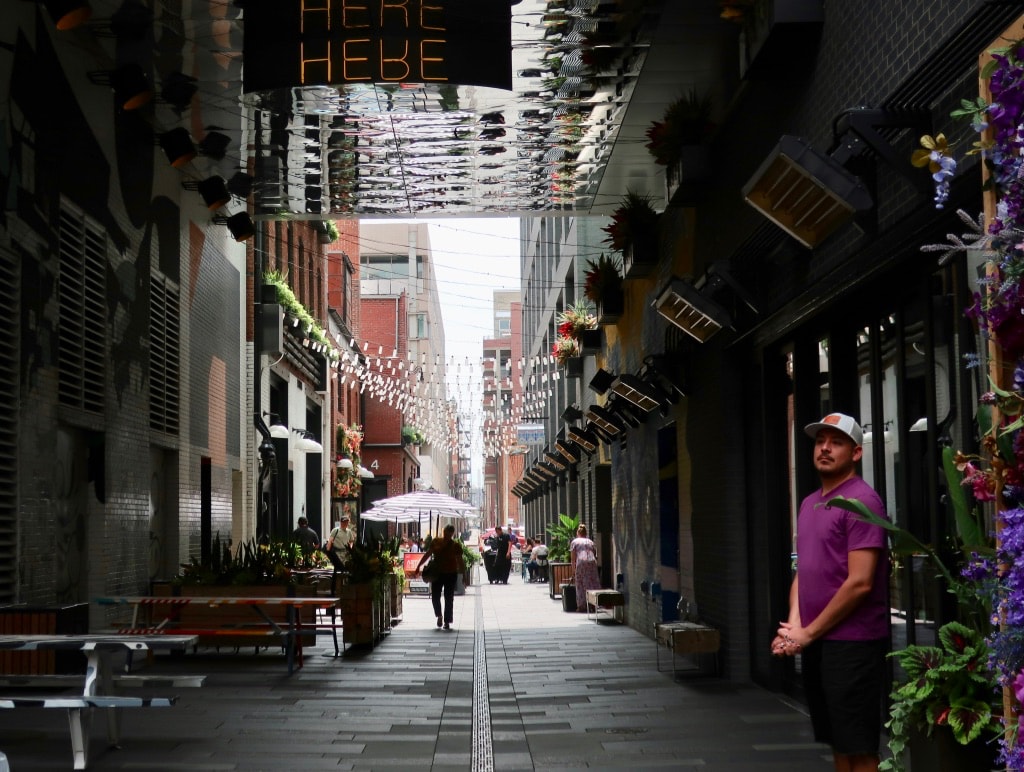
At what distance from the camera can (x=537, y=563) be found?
4109 centimetres

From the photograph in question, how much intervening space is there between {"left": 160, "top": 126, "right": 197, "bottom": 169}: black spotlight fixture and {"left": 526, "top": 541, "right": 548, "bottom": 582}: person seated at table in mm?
24261

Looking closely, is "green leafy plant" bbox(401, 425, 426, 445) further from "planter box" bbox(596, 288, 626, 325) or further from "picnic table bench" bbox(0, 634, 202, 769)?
"picnic table bench" bbox(0, 634, 202, 769)

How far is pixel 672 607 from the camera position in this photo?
17219mm

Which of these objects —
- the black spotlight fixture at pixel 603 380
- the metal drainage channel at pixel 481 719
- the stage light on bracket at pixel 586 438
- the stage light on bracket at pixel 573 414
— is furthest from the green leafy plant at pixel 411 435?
the metal drainage channel at pixel 481 719

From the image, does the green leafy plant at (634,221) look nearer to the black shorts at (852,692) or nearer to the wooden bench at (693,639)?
the wooden bench at (693,639)

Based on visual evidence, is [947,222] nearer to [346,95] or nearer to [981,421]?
[981,421]

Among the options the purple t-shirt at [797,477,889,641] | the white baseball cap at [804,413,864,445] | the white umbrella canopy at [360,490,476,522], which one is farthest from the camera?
the white umbrella canopy at [360,490,476,522]

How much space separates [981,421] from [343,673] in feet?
35.2

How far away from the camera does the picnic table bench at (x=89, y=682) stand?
8250mm

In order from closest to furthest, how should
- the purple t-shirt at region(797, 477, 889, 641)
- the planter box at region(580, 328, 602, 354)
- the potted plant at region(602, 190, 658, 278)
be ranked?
the purple t-shirt at region(797, 477, 889, 641) → the potted plant at region(602, 190, 658, 278) → the planter box at region(580, 328, 602, 354)

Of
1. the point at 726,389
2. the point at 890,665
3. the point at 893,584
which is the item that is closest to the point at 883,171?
the point at 893,584

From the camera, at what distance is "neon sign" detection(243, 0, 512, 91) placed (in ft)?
39.3

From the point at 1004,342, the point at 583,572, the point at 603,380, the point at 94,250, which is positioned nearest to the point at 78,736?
the point at 1004,342

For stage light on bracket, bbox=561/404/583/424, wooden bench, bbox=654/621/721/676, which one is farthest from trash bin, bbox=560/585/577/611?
wooden bench, bbox=654/621/721/676
